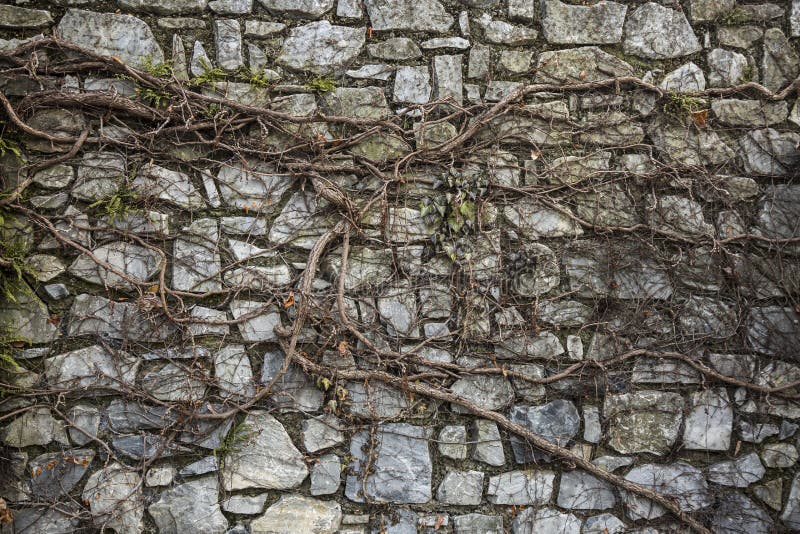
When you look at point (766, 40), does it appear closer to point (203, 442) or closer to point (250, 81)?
point (250, 81)

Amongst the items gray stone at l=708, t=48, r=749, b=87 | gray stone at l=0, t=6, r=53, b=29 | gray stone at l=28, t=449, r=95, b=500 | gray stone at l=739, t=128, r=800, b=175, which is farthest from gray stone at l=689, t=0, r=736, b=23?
gray stone at l=28, t=449, r=95, b=500

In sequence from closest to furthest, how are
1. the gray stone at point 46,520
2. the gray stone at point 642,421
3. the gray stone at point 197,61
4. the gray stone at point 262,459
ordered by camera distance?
the gray stone at point 46,520
the gray stone at point 262,459
the gray stone at point 197,61
the gray stone at point 642,421

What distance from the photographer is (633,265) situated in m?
3.17

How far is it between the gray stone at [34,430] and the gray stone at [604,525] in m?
2.52

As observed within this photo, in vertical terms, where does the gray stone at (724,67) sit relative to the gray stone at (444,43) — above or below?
below

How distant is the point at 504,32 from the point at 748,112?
139 centimetres

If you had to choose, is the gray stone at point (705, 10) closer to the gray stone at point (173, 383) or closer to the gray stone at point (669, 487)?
the gray stone at point (669, 487)

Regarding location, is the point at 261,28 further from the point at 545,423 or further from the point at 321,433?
the point at 545,423

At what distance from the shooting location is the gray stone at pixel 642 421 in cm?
310

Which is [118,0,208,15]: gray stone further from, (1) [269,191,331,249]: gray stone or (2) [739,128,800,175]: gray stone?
(2) [739,128,800,175]: gray stone

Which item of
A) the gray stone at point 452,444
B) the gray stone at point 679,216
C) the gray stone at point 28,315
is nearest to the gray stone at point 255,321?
the gray stone at point 28,315

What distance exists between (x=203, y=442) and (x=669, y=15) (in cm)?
321

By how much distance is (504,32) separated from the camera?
3.18m

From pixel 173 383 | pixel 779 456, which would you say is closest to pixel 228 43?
pixel 173 383
